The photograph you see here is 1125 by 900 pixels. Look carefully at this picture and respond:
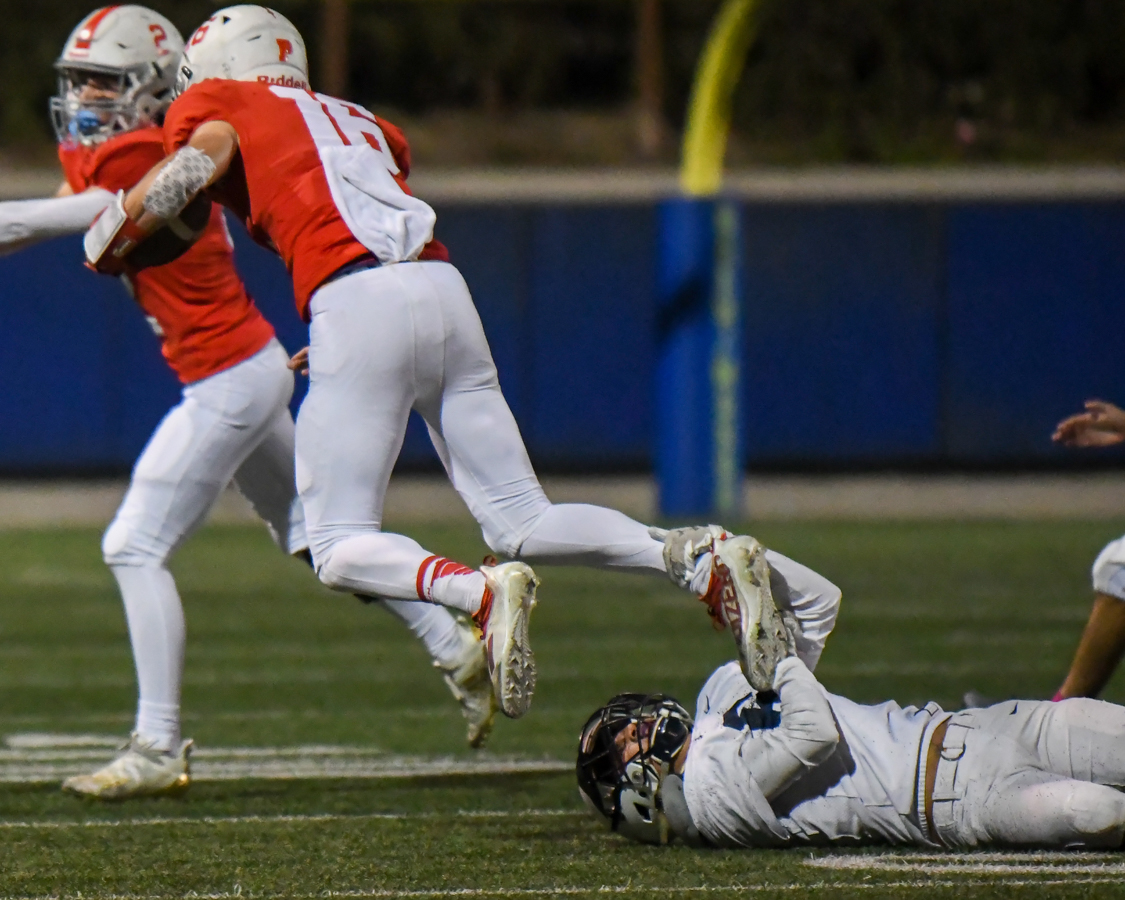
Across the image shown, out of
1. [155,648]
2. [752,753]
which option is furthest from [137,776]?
[752,753]

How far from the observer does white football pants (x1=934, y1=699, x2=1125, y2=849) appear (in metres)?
3.49

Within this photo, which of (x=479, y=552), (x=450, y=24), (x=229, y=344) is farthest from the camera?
(x=450, y=24)

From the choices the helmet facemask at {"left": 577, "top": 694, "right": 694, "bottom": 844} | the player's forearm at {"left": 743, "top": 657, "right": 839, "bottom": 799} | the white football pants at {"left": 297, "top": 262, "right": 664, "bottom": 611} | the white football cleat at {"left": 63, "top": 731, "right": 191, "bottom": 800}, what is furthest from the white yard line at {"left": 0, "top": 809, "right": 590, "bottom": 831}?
the player's forearm at {"left": 743, "top": 657, "right": 839, "bottom": 799}

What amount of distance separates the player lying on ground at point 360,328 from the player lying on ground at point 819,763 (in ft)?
0.99

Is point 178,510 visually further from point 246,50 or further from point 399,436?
point 246,50

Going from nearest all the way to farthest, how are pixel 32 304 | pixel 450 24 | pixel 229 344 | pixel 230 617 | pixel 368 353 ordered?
pixel 368 353 → pixel 229 344 → pixel 230 617 → pixel 32 304 → pixel 450 24

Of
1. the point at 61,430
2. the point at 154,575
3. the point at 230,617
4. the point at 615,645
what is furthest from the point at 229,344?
the point at 61,430

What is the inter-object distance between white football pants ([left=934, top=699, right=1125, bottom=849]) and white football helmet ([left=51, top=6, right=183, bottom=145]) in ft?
7.81

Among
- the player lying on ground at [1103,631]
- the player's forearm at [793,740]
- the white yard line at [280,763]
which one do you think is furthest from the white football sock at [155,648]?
the player lying on ground at [1103,631]

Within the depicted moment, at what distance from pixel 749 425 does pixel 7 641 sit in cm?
624

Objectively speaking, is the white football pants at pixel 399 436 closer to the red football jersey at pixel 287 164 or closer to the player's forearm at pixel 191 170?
the red football jersey at pixel 287 164

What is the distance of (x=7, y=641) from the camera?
23.9ft

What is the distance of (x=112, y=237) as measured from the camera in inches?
165

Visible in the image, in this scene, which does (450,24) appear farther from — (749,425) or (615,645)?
(615,645)
